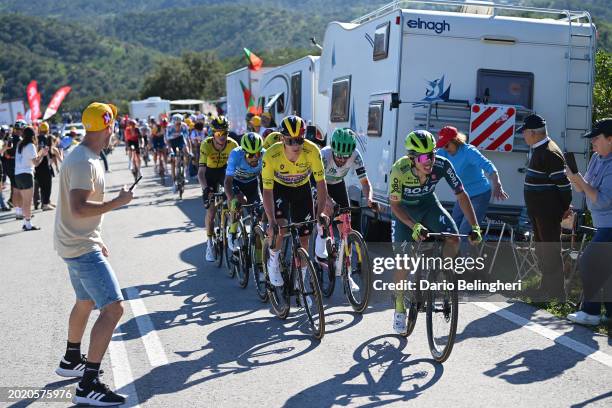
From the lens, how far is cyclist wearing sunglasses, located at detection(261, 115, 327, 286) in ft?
22.9

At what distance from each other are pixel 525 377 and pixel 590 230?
7.88ft

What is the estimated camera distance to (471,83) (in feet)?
32.9

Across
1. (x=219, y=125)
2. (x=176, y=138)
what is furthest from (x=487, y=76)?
(x=176, y=138)

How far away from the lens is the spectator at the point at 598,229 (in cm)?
668

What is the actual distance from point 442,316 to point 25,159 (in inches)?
458

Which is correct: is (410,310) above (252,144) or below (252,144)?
below

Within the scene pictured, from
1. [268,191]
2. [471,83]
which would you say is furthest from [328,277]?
[471,83]

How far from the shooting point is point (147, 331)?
275 inches

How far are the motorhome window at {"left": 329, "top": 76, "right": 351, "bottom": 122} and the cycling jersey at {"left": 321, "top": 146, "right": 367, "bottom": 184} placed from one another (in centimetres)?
369

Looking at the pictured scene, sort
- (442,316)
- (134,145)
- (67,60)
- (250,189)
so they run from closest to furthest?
(442,316)
(250,189)
(134,145)
(67,60)

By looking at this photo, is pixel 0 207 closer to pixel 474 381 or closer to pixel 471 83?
pixel 471 83

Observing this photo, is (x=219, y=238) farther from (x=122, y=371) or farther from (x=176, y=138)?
(x=176, y=138)

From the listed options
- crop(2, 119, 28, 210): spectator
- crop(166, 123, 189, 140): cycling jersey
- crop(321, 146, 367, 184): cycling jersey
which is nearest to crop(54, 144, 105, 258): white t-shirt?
crop(321, 146, 367, 184): cycling jersey

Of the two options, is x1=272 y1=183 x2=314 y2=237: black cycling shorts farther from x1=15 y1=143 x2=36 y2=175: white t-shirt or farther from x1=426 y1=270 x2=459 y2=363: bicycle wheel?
x1=15 y1=143 x2=36 y2=175: white t-shirt
